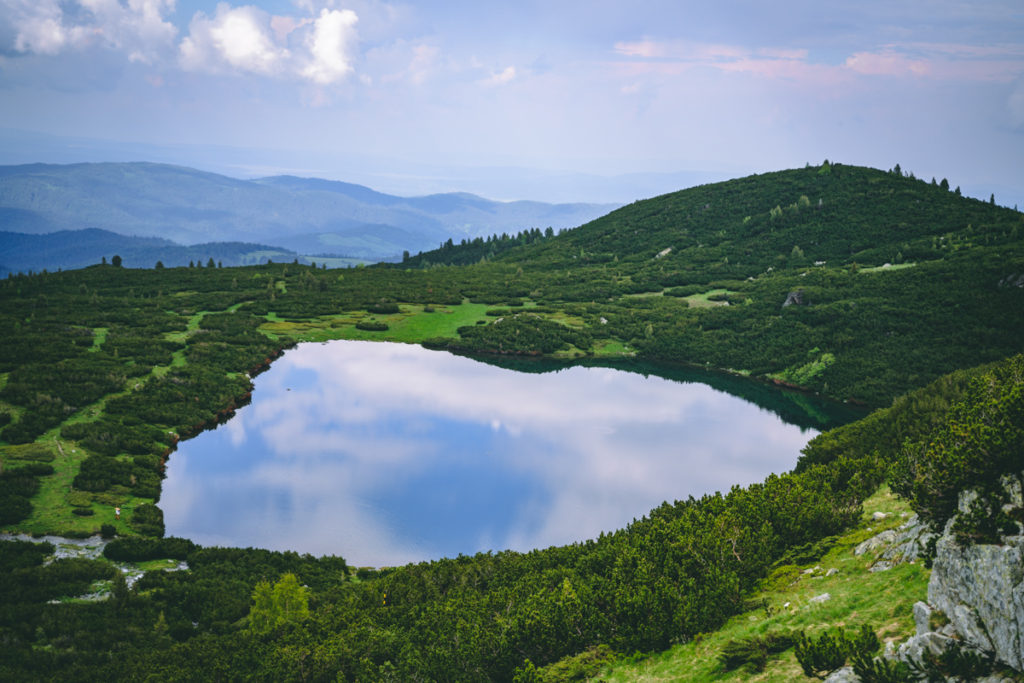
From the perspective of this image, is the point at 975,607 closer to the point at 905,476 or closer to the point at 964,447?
the point at 964,447

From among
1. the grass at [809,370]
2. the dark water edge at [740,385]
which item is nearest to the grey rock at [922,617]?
the dark water edge at [740,385]

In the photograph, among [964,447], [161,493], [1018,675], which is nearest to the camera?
[1018,675]

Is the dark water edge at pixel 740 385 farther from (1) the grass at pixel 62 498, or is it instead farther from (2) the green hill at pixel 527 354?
(1) the grass at pixel 62 498

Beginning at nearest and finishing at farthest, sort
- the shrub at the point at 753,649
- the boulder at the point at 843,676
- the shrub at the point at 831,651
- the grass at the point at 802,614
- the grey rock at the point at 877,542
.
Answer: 1. the boulder at the point at 843,676
2. the shrub at the point at 831,651
3. the grass at the point at 802,614
4. the shrub at the point at 753,649
5. the grey rock at the point at 877,542

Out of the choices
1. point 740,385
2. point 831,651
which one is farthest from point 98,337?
point 831,651

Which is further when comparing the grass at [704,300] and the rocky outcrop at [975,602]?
the grass at [704,300]

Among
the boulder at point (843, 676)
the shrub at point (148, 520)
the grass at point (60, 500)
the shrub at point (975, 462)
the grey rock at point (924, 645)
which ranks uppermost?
the shrub at point (975, 462)

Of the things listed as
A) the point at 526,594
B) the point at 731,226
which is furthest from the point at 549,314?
the point at 526,594
